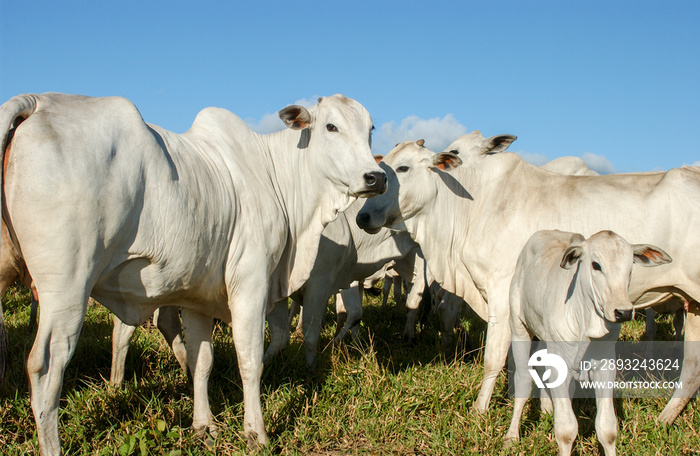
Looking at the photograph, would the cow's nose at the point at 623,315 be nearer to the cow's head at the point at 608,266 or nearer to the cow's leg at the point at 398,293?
the cow's head at the point at 608,266

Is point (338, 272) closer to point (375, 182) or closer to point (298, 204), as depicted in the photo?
point (298, 204)

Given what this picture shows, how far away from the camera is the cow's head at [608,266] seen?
11.9ft

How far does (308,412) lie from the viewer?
200 inches

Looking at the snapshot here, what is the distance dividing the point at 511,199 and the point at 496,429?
2051 millimetres

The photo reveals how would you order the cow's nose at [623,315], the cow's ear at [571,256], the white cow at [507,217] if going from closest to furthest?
the cow's nose at [623,315]
the cow's ear at [571,256]
the white cow at [507,217]

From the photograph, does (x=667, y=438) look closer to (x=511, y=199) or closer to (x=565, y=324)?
(x=565, y=324)

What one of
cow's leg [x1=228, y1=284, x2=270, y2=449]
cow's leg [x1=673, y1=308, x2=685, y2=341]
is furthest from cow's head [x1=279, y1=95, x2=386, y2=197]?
cow's leg [x1=673, y1=308, x2=685, y2=341]

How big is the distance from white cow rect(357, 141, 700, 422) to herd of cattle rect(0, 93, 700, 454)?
0.02 meters

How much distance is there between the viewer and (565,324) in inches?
162

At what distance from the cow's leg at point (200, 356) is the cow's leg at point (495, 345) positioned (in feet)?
7.17

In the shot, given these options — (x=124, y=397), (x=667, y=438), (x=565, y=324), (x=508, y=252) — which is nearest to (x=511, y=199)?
(x=508, y=252)

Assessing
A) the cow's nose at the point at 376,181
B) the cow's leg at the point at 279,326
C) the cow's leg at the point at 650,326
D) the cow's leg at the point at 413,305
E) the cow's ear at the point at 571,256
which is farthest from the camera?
the cow's leg at the point at 413,305

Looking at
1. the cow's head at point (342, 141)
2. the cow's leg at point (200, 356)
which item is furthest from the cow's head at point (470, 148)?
the cow's leg at point (200, 356)

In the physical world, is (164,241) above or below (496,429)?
above
